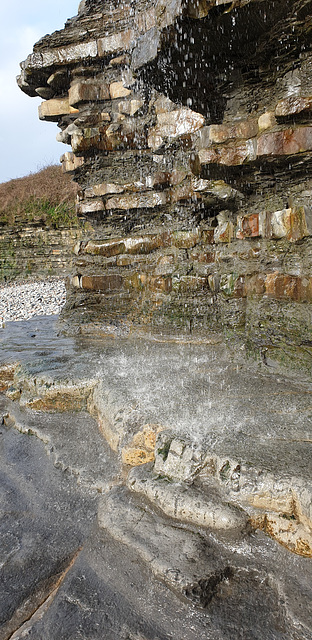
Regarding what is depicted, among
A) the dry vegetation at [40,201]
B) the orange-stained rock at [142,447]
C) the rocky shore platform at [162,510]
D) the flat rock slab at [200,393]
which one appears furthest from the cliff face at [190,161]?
the dry vegetation at [40,201]

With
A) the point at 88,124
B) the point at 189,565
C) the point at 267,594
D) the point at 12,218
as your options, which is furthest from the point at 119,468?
the point at 12,218

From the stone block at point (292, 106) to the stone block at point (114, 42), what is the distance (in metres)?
2.73

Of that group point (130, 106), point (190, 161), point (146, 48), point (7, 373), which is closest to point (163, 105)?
point (130, 106)

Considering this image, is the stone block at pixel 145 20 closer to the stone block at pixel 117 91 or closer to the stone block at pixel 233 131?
the stone block at pixel 117 91

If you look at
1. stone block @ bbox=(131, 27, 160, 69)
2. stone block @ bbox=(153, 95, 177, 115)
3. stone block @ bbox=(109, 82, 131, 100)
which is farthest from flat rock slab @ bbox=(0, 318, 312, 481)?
stone block @ bbox=(109, 82, 131, 100)

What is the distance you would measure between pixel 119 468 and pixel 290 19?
293cm

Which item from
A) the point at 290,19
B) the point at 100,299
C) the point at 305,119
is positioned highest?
the point at 290,19

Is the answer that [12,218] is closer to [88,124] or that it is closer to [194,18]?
[88,124]

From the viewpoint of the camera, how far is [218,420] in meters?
2.34

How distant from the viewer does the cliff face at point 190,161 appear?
2.87 meters

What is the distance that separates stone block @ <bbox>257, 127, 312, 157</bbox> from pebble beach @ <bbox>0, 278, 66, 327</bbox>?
6629 mm

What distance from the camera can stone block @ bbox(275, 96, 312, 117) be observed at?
273 centimetres

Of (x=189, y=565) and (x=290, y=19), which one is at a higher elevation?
(x=290, y=19)

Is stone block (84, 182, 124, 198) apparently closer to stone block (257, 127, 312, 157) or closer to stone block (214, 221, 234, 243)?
stone block (214, 221, 234, 243)
